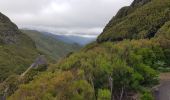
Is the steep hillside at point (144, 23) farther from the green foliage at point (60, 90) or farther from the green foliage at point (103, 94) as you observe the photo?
the green foliage at point (60, 90)

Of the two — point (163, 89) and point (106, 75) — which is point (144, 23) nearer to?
point (163, 89)

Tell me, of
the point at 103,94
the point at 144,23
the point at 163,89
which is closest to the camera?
the point at 103,94

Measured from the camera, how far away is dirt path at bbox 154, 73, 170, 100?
67125 millimetres

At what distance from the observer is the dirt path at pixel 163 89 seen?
67125 mm

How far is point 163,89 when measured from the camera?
7094 cm

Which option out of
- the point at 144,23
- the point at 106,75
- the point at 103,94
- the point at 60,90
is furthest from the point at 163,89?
the point at 144,23

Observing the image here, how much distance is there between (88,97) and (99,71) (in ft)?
31.4

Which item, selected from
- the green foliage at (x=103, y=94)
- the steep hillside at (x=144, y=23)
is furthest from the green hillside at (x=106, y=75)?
the steep hillside at (x=144, y=23)

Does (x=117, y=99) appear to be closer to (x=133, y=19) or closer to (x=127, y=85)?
(x=127, y=85)

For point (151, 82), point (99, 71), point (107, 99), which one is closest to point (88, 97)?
point (107, 99)

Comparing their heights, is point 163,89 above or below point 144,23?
below

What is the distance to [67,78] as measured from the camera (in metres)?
58.9

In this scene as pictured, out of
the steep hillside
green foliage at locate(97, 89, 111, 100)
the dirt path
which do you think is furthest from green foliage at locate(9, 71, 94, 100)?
the steep hillside

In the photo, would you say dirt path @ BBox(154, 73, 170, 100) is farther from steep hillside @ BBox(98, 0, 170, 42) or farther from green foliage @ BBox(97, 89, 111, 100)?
steep hillside @ BBox(98, 0, 170, 42)
